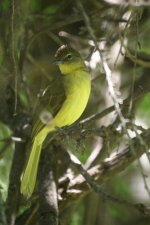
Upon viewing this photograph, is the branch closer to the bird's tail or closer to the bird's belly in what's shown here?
the bird's tail

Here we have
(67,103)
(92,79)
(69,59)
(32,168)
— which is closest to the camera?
(32,168)

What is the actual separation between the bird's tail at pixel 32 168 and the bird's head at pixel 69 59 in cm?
73

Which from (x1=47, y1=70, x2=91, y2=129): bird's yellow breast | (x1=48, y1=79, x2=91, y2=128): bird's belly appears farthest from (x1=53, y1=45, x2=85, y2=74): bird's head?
(x1=48, y1=79, x2=91, y2=128): bird's belly

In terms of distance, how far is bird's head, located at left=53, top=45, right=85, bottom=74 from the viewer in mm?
5137

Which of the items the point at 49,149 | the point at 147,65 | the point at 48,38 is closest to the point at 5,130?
the point at 49,149

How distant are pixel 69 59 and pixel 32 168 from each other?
1132 mm

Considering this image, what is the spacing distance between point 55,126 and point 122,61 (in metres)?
1.22

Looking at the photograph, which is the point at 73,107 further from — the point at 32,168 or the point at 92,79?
the point at 92,79

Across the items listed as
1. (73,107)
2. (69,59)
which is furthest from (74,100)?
(69,59)

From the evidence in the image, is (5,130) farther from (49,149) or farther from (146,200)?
(146,200)

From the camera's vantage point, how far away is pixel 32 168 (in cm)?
467

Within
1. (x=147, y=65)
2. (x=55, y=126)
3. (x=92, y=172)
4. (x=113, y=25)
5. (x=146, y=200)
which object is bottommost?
(x=146, y=200)

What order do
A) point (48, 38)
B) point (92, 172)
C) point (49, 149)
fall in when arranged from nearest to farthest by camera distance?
1. point (92, 172)
2. point (49, 149)
3. point (48, 38)

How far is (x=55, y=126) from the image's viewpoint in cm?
480
